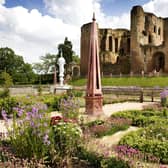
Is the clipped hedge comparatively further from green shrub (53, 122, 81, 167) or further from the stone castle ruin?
the stone castle ruin

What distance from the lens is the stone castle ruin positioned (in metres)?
52.3

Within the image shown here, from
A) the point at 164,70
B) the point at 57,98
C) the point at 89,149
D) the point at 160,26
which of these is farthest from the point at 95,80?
the point at 160,26

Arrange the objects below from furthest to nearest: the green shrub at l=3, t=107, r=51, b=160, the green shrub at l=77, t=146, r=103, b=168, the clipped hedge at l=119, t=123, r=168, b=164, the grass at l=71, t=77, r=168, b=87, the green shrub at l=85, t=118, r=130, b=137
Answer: the grass at l=71, t=77, r=168, b=87, the green shrub at l=85, t=118, r=130, b=137, the clipped hedge at l=119, t=123, r=168, b=164, the green shrub at l=77, t=146, r=103, b=168, the green shrub at l=3, t=107, r=51, b=160

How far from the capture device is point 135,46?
177ft

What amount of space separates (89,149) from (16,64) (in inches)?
2990

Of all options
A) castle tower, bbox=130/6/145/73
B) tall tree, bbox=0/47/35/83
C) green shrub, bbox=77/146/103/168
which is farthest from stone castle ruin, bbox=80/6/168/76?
green shrub, bbox=77/146/103/168

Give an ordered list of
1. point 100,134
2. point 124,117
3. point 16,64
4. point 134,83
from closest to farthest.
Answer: point 100,134 < point 124,117 < point 134,83 < point 16,64

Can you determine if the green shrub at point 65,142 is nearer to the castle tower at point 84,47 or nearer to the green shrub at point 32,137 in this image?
the green shrub at point 32,137

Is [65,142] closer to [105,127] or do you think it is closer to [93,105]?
[105,127]

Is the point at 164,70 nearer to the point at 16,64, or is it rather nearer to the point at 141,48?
the point at 141,48

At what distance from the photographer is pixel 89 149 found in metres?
5.86

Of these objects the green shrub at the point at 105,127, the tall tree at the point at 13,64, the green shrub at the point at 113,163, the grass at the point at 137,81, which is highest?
the tall tree at the point at 13,64

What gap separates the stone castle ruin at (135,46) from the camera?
172ft

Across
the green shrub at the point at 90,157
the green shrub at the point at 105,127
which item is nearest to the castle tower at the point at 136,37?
the green shrub at the point at 105,127
